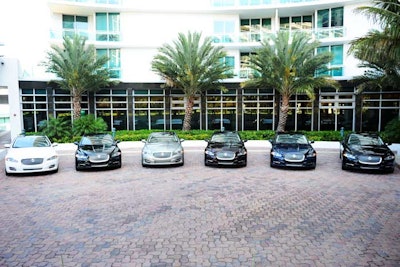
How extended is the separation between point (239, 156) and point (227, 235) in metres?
7.12

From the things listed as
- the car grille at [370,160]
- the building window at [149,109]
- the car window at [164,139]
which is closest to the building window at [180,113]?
the building window at [149,109]

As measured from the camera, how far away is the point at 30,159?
12195 mm

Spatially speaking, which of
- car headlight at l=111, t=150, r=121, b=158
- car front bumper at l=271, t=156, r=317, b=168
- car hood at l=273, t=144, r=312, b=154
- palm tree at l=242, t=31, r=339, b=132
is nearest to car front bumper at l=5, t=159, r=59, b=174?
car headlight at l=111, t=150, r=121, b=158

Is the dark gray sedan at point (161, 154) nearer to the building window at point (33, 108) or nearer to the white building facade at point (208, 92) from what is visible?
the white building facade at point (208, 92)

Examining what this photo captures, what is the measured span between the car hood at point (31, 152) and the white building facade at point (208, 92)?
1484 centimetres

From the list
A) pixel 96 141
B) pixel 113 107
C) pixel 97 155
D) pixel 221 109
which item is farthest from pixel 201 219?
pixel 113 107

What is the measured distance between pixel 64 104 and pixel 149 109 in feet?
23.0

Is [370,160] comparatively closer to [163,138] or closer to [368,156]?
[368,156]

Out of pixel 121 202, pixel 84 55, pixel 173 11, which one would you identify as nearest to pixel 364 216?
pixel 121 202

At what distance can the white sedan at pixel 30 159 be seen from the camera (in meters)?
12.1

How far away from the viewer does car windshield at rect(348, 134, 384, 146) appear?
1374 centimetres

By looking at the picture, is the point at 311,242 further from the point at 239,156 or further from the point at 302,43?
the point at 302,43

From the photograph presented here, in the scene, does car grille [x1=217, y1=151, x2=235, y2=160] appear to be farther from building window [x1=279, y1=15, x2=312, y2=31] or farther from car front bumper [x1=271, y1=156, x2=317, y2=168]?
building window [x1=279, y1=15, x2=312, y2=31]

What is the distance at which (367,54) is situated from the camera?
45.4ft
